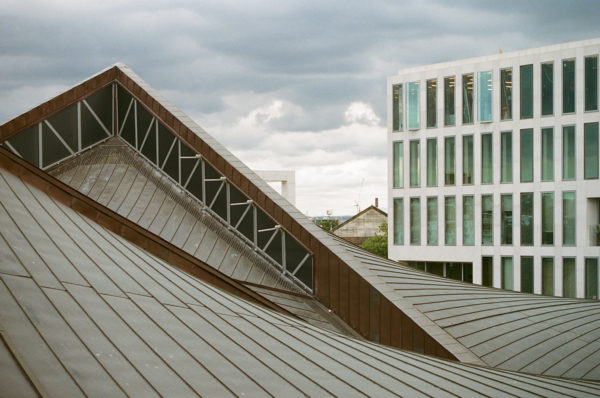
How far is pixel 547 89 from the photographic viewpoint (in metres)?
36.2

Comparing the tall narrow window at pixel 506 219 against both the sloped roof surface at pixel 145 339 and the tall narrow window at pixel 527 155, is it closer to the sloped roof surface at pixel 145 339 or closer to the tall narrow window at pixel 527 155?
the tall narrow window at pixel 527 155

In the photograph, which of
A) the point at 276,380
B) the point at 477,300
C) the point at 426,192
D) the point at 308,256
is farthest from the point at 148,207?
the point at 426,192

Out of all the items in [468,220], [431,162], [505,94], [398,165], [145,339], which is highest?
[505,94]

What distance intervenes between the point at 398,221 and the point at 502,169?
24.7 ft

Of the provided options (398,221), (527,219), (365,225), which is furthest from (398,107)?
(365,225)

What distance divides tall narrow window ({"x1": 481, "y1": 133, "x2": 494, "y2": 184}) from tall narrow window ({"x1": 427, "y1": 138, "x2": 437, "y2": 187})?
2.99 m

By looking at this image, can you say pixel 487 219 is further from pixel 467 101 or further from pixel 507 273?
pixel 467 101

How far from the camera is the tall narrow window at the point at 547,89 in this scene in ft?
117

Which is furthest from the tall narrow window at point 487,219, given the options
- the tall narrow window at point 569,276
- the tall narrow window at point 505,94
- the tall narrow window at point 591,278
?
the tall narrow window at point 591,278

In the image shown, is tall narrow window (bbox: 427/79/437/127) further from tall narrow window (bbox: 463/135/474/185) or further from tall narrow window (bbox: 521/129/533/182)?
tall narrow window (bbox: 521/129/533/182)

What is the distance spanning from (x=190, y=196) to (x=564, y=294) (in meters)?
26.1

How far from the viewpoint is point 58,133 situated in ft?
60.5

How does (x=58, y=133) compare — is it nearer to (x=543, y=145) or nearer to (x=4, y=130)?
(x=4, y=130)

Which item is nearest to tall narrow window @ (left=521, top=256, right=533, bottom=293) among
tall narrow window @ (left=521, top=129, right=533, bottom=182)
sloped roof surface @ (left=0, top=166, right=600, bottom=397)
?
tall narrow window @ (left=521, top=129, right=533, bottom=182)
